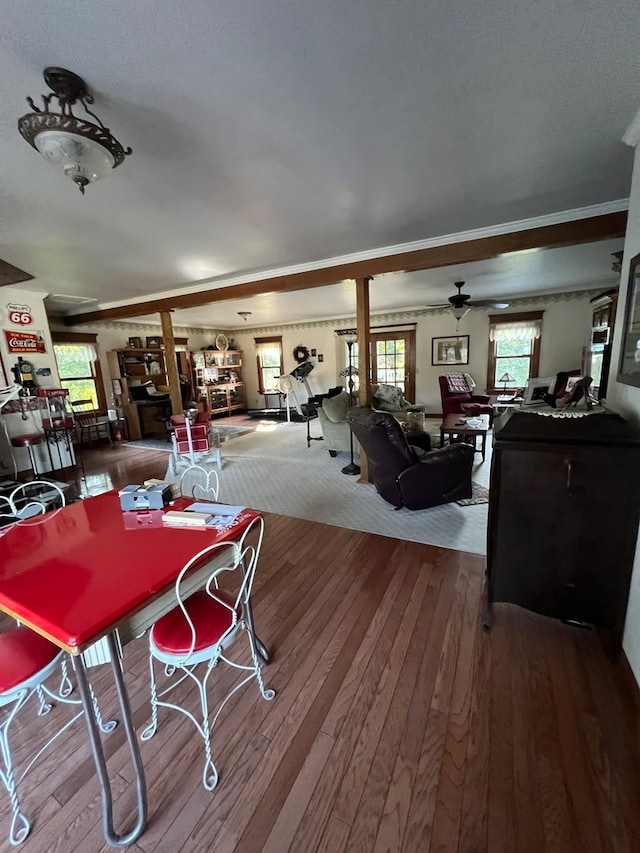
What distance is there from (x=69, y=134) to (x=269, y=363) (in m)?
A: 8.27

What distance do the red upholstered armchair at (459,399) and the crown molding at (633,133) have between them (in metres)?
4.50

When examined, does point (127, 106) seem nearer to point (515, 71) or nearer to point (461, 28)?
point (461, 28)

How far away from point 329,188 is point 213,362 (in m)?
7.28

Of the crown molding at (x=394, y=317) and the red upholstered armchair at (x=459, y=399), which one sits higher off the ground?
the crown molding at (x=394, y=317)

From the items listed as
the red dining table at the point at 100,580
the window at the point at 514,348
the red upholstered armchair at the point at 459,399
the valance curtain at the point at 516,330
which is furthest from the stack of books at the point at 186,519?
the valance curtain at the point at 516,330

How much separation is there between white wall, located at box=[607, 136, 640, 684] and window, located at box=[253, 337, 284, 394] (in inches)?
313

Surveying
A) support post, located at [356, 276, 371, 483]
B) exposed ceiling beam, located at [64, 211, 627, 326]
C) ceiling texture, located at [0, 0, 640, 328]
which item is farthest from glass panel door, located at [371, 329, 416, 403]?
ceiling texture, located at [0, 0, 640, 328]

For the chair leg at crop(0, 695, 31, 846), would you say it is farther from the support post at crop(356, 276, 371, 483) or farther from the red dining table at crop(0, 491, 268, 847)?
the support post at crop(356, 276, 371, 483)

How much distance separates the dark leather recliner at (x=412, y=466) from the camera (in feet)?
9.50

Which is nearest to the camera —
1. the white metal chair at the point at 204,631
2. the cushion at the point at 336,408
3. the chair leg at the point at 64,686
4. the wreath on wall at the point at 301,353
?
the white metal chair at the point at 204,631

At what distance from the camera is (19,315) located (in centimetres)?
441

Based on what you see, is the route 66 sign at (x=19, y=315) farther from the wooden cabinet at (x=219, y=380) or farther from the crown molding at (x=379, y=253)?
the wooden cabinet at (x=219, y=380)

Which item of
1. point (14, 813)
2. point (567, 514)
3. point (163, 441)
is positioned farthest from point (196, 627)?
point (163, 441)

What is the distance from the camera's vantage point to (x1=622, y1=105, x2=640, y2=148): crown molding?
5.19 feet
